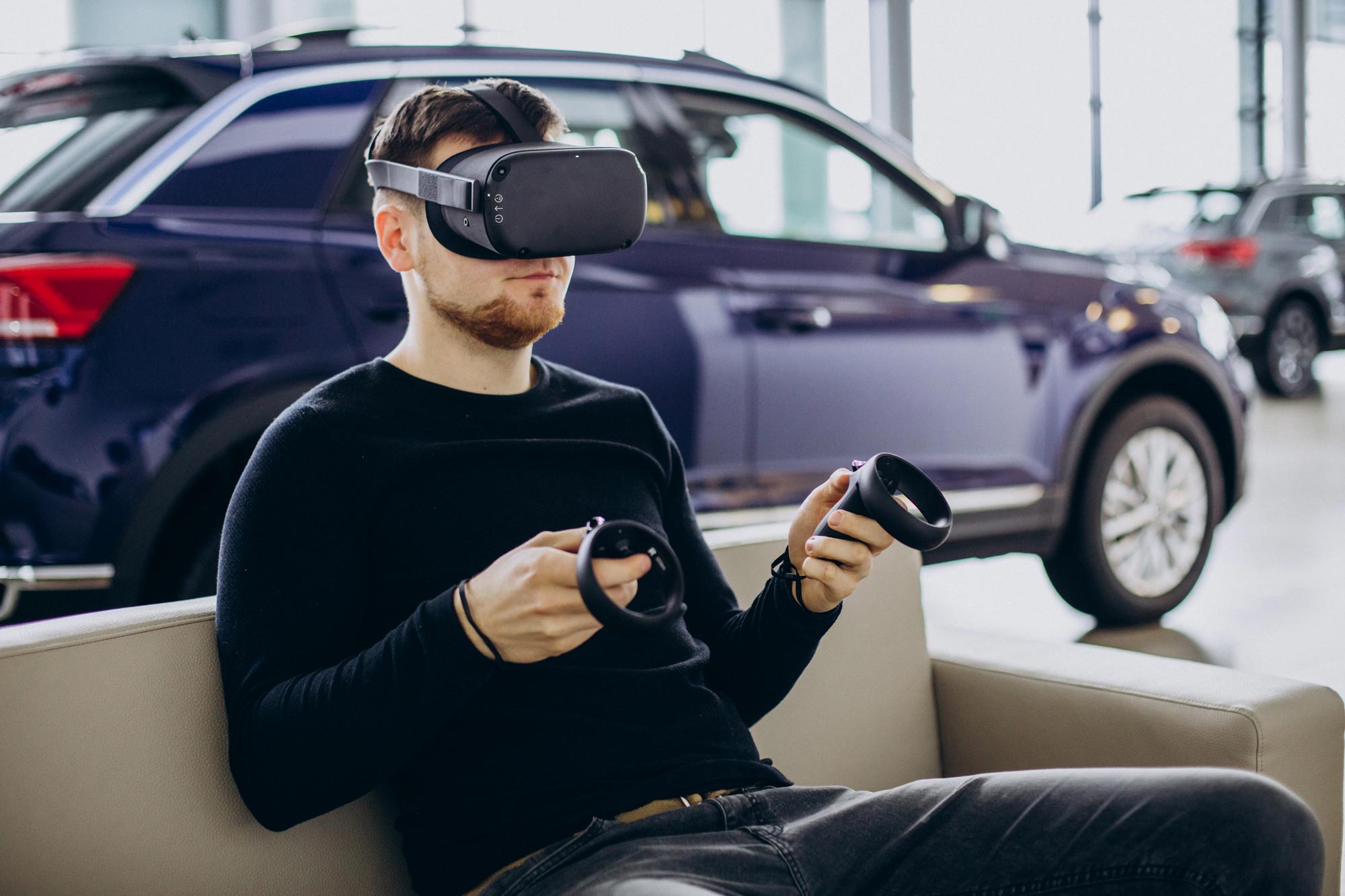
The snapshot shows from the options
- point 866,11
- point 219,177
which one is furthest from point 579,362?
point 866,11

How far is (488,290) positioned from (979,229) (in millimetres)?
2432

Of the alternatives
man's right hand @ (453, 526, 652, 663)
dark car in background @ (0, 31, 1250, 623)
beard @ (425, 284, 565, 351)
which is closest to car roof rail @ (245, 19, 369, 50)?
dark car in background @ (0, 31, 1250, 623)

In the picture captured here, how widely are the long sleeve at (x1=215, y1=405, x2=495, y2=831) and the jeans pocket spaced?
159 mm

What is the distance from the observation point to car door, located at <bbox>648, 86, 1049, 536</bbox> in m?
3.32

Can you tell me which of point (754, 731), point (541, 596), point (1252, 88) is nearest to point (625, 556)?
point (541, 596)

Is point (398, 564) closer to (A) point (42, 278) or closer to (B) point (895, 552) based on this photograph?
(B) point (895, 552)

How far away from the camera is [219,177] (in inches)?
107

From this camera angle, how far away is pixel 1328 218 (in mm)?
10094

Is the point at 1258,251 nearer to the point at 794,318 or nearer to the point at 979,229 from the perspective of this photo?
the point at 979,229

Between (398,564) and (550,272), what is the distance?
405 millimetres

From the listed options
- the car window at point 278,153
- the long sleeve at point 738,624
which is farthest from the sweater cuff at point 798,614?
the car window at point 278,153

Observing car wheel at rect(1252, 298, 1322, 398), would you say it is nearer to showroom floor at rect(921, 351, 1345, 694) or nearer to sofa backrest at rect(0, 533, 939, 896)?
showroom floor at rect(921, 351, 1345, 694)

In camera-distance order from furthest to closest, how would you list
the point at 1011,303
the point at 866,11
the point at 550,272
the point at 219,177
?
the point at 866,11 → the point at 1011,303 → the point at 219,177 → the point at 550,272

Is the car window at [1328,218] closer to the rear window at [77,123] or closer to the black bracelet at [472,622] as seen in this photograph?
the rear window at [77,123]
